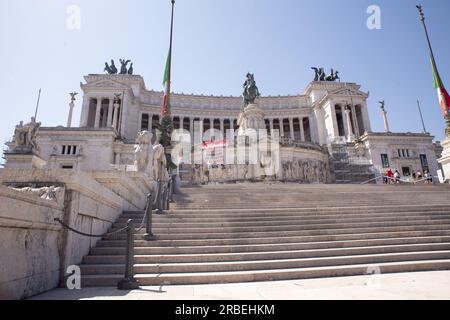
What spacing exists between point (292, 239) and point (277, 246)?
0.71 m

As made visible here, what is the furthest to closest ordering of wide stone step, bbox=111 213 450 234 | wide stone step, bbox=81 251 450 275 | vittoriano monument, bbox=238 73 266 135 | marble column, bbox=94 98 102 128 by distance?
marble column, bbox=94 98 102 128 → vittoriano monument, bbox=238 73 266 135 → wide stone step, bbox=111 213 450 234 → wide stone step, bbox=81 251 450 275

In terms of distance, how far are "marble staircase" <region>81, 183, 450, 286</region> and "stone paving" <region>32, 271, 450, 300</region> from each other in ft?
1.45

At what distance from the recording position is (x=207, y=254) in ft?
22.2

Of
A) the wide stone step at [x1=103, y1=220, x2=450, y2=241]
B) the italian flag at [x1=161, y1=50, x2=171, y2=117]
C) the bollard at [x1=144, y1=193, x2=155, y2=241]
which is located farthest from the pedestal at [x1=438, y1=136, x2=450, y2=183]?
the bollard at [x1=144, y1=193, x2=155, y2=241]

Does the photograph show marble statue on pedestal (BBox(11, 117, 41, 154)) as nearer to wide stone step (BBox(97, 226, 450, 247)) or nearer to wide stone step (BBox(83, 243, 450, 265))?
wide stone step (BBox(97, 226, 450, 247))

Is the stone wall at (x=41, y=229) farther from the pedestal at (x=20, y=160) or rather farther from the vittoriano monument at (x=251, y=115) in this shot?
the vittoriano monument at (x=251, y=115)

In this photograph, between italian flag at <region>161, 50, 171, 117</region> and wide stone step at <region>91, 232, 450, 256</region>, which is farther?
italian flag at <region>161, 50, 171, 117</region>

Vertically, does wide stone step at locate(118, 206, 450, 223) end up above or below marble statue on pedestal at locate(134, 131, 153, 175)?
below

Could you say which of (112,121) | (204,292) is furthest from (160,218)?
(112,121)

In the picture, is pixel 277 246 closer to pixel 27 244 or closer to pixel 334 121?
pixel 27 244

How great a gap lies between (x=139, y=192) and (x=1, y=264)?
7.78 metres

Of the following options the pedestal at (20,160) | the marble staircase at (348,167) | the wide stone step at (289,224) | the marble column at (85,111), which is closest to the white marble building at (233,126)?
the marble staircase at (348,167)

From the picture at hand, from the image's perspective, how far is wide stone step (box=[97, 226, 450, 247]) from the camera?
718 cm

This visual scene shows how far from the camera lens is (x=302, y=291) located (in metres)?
4.62
